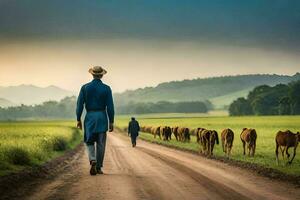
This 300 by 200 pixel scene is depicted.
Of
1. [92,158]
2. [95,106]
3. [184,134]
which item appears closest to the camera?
[92,158]

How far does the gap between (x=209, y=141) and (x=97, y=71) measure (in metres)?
15.3

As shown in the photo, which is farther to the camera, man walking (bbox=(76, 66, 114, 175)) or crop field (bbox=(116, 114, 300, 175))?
crop field (bbox=(116, 114, 300, 175))

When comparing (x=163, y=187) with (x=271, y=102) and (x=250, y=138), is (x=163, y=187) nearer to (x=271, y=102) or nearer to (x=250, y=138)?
(x=250, y=138)

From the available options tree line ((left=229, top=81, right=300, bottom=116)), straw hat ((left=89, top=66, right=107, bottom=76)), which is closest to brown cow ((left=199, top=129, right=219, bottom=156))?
straw hat ((left=89, top=66, right=107, bottom=76))

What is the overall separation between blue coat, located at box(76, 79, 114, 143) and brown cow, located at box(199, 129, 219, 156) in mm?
14661

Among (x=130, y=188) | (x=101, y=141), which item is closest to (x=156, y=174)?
(x=101, y=141)

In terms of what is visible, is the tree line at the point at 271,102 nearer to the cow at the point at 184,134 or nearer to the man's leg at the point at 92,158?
the cow at the point at 184,134

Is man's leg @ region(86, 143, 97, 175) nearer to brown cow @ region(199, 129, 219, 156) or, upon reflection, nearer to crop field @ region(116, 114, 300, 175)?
crop field @ region(116, 114, 300, 175)

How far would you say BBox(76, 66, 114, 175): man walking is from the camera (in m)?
13.3

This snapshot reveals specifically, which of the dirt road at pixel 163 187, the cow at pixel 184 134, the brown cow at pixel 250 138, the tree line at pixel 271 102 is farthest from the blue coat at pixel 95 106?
the tree line at pixel 271 102

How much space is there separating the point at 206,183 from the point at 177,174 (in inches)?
89.3

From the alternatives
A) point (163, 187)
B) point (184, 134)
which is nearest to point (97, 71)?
point (163, 187)

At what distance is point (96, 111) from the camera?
1343 centimetres

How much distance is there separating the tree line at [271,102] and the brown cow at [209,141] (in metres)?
103
